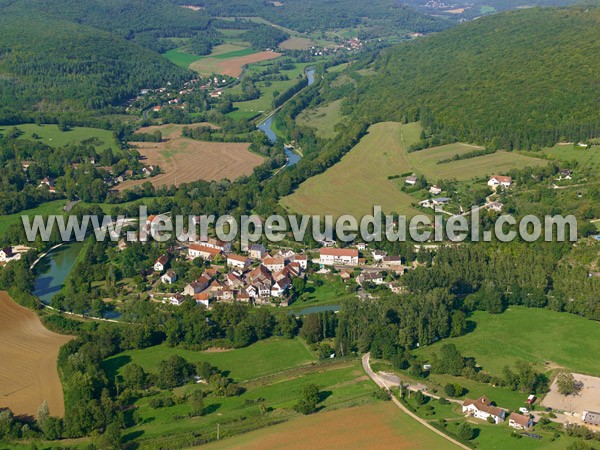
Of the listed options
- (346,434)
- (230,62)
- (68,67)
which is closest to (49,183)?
(68,67)

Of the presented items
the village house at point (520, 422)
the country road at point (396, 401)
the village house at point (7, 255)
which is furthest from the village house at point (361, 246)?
the village house at point (7, 255)

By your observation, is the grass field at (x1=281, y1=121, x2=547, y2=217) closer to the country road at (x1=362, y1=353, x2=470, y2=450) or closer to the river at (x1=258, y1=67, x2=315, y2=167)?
the river at (x1=258, y1=67, x2=315, y2=167)

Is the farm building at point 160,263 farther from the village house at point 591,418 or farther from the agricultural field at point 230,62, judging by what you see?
the agricultural field at point 230,62

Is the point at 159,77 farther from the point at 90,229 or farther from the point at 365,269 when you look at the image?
the point at 365,269

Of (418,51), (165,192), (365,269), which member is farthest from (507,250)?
(418,51)

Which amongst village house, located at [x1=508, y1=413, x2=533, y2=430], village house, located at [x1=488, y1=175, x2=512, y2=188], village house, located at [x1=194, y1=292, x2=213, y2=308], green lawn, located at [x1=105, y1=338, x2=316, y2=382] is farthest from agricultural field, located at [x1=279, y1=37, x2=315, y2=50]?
village house, located at [x1=508, y1=413, x2=533, y2=430]

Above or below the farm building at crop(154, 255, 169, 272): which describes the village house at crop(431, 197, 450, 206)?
above

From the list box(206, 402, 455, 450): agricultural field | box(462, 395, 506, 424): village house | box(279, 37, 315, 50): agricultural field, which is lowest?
box(206, 402, 455, 450): agricultural field
